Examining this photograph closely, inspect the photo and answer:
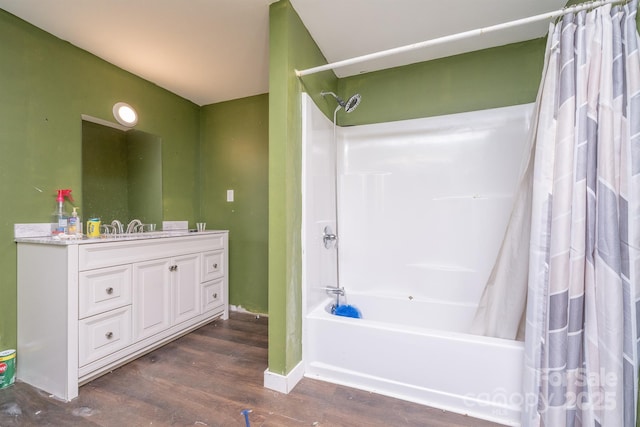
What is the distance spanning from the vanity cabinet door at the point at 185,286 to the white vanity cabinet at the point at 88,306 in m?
0.02

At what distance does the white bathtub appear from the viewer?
49.3 inches

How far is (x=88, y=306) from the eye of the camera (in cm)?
146

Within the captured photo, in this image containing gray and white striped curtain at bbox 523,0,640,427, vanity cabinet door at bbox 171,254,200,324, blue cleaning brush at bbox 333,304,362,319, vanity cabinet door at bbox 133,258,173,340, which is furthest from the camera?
vanity cabinet door at bbox 171,254,200,324

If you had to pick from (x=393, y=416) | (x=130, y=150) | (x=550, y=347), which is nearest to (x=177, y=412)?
(x=393, y=416)

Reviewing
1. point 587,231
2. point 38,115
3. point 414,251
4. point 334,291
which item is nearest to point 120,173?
point 38,115

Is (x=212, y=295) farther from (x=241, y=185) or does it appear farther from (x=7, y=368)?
(x=7, y=368)

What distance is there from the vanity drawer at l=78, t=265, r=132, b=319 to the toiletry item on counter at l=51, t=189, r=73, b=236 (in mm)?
443

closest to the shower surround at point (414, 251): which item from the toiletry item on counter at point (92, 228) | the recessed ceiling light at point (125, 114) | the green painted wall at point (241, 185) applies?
the green painted wall at point (241, 185)

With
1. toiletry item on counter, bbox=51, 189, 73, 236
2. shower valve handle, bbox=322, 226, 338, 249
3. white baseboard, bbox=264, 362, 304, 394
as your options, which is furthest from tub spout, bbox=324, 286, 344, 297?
toiletry item on counter, bbox=51, 189, 73, 236

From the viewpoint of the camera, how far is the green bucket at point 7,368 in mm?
1429

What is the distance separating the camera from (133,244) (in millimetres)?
1695

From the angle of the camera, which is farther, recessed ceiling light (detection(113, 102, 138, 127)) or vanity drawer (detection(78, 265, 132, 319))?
recessed ceiling light (detection(113, 102, 138, 127))

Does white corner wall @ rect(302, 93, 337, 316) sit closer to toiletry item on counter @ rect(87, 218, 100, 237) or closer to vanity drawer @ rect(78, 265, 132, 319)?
vanity drawer @ rect(78, 265, 132, 319)

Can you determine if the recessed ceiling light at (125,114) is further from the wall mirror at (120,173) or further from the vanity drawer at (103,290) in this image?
the vanity drawer at (103,290)
